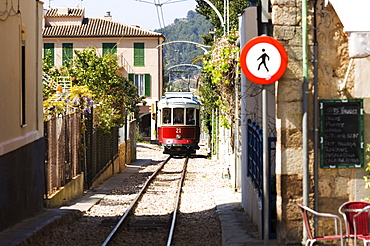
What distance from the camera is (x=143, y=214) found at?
17.2 meters

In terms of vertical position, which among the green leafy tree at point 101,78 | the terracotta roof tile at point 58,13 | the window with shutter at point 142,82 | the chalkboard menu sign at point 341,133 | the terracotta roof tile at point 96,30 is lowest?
the chalkboard menu sign at point 341,133

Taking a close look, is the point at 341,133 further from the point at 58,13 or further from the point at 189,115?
the point at 58,13

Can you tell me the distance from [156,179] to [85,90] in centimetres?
→ 525

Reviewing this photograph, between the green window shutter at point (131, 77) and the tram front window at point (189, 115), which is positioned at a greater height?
the green window shutter at point (131, 77)

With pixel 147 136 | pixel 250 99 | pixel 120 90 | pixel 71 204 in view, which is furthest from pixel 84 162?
pixel 147 136

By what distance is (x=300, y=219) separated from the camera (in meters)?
10.3

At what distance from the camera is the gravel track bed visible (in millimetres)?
13000

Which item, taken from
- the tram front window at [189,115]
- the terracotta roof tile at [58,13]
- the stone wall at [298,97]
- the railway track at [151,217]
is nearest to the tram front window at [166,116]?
the tram front window at [189,115]

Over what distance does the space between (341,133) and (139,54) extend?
56.7 metres

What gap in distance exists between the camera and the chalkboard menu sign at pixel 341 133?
1022 centimetres

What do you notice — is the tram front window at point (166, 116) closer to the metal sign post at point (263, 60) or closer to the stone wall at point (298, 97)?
the stone wall at point (298, 97)

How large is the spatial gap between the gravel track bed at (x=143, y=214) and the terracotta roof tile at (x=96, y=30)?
4067cm

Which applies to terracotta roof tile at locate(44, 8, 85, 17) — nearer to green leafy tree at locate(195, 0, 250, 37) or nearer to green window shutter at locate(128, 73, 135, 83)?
green window shutter at locate(128, 73, 135, 83)

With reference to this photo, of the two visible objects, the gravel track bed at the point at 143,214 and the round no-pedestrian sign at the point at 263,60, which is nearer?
the round no-pedestrian sign at the point at 263,60
